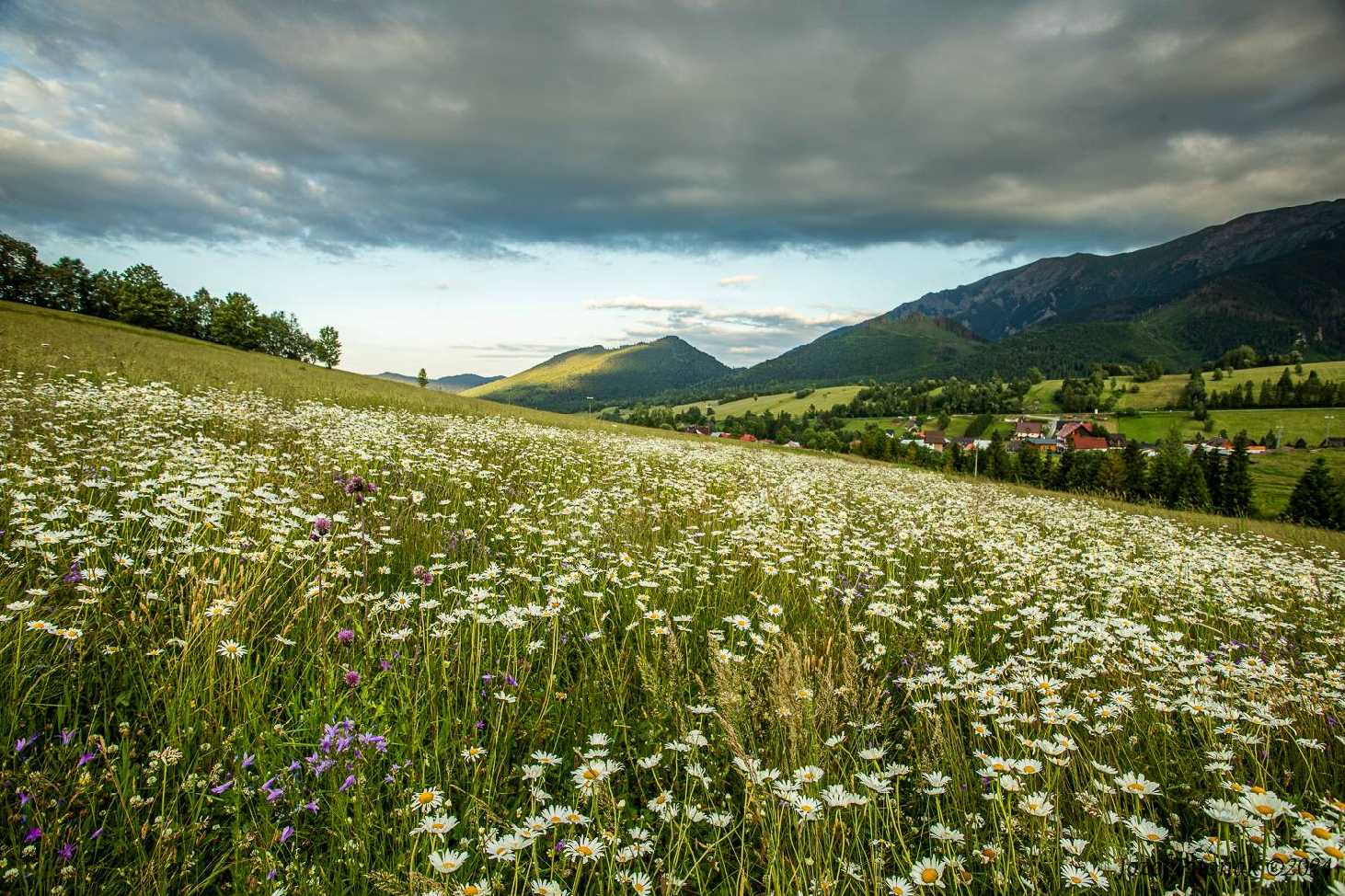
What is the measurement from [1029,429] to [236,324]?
494 ft

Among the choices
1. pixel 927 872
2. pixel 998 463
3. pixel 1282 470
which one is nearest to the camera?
pixel 927 872

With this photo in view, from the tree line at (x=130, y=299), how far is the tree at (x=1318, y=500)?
110098mm

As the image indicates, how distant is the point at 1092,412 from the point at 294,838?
607ft

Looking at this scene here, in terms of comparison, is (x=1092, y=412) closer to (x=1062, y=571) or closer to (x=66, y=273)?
(x=1062, y=571)

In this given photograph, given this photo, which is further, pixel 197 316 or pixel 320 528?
pixel 197 316

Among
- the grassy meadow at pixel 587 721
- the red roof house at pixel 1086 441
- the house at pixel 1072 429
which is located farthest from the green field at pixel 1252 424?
the grassy meadow at pixel 587 721

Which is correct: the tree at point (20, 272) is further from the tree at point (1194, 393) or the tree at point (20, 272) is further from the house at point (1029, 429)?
the tree at point (1194, 393)

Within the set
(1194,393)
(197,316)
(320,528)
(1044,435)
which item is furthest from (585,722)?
(1194,393)

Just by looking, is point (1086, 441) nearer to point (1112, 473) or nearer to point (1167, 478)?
point (1112, 473)

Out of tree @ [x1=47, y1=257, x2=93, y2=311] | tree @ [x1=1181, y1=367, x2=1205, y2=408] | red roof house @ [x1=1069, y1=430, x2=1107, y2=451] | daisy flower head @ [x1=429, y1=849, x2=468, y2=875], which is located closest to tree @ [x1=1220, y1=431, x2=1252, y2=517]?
daisy flower head @ [x1=429, y1=849, x2=468, y2=875]

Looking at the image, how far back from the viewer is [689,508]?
8500 mm

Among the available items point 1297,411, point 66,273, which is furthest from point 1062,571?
point 1297,411

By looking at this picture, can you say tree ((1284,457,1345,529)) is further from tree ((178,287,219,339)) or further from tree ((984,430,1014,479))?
tree ((178,287,219,339))

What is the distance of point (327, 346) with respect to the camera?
104m
